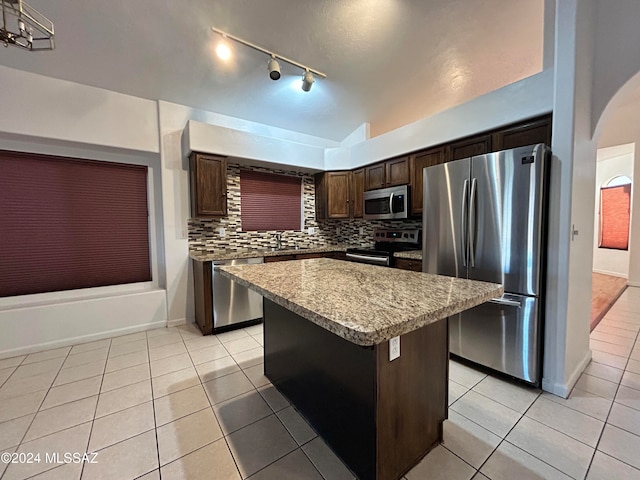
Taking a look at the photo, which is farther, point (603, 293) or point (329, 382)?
point (603, 293)

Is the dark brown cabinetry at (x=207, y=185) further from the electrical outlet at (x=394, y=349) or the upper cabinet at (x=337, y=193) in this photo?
the electrical outlet at (x=394, y=349)

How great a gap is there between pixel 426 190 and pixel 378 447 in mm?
2201

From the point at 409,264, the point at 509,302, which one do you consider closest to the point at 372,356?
the point at 509,302

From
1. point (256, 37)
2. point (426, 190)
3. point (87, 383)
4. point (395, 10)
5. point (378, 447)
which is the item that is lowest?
point (87, 383)

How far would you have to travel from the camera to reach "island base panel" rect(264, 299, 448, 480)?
1233 mm

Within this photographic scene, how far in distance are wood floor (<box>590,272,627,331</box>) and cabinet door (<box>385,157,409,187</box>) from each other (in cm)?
290

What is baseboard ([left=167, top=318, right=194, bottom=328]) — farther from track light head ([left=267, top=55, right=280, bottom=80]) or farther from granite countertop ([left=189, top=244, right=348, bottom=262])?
track light head ([left=267, top=55, right=280, bottom=80])

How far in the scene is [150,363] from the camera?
99.8 inches

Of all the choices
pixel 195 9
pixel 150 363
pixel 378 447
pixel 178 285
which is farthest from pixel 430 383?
pixel 195 9

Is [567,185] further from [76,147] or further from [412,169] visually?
[76,147]

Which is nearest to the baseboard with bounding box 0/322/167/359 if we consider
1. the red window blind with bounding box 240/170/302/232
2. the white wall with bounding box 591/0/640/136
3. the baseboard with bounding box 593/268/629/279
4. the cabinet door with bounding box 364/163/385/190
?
the red window blind with bounding box 240/170/302/232

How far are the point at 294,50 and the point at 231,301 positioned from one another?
2.94 meters

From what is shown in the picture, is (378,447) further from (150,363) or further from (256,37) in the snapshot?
(256,37)

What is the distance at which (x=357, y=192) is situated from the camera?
424 centimetres
